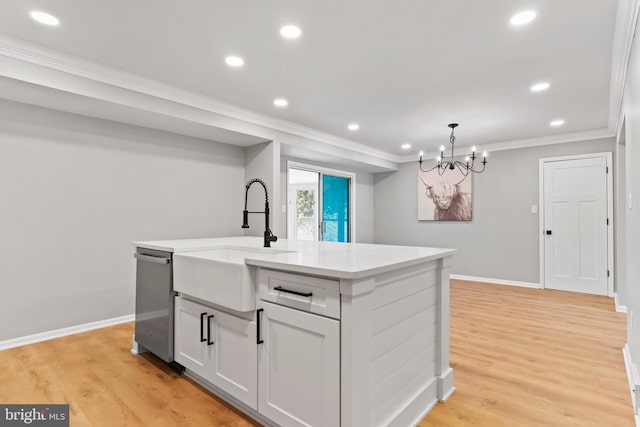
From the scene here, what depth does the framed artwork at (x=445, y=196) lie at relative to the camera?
19.6 ft

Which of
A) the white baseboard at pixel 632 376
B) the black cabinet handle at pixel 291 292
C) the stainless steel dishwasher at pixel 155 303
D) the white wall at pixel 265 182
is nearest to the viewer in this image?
the black cabinet handle at pixel 291 292

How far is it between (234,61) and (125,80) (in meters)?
1.04

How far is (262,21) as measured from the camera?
2.27m

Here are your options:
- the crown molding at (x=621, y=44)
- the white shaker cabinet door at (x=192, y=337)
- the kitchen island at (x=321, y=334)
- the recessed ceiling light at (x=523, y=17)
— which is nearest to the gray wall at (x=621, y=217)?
the crown molding at (x=621, y=44)

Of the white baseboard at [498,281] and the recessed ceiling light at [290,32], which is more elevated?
the recessed ceiling light at [290,32]

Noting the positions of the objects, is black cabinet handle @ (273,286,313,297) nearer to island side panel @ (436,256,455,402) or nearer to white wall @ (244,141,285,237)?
island side panel @ (436,256,455,402)

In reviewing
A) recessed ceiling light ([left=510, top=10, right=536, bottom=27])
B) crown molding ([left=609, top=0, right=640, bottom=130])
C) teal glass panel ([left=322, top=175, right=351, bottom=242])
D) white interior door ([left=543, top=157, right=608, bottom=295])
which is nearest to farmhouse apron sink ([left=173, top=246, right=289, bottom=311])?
recessed ceiling light ([left=510, top=10, right=536, bottom=27])

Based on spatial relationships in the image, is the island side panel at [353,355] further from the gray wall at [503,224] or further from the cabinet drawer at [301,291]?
the gray wall at [503,224]

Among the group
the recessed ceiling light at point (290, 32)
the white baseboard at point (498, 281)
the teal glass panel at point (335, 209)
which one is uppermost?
the recessed ceiling light at point (290, 32)

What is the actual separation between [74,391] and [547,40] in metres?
3.97

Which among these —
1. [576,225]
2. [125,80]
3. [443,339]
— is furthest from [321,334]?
[576,225]

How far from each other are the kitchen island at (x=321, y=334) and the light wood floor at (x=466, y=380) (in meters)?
0.19

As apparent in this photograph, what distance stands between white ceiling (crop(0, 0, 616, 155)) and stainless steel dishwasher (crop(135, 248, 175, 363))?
61.8 inches

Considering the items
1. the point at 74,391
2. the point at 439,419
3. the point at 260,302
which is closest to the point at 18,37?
the point at 74,391
